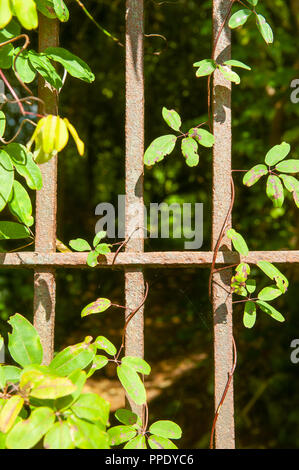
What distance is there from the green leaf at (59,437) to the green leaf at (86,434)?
1 cm

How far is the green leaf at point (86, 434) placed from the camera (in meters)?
0.84

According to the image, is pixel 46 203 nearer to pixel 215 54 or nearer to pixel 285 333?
pixel 215 54

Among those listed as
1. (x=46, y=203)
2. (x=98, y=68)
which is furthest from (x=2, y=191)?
(x=98, y=68)

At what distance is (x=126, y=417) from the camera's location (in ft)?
3.44

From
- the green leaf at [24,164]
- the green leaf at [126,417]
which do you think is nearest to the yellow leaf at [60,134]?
the green leaf at [24,164]

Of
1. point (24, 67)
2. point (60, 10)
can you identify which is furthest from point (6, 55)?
point (60, 10)

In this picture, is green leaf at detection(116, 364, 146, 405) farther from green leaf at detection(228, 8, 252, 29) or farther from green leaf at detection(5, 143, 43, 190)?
green leaf at detection(228, 8, 252, 29)

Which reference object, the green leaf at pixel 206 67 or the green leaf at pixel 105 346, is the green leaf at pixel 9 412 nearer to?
the green leaf at pixel 105 346

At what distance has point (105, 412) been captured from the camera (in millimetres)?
887

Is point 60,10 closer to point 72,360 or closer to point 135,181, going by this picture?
point 135,181

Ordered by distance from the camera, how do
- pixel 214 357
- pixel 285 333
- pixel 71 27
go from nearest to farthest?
pixel 214 357, pixel 285 333, pixel 71 27

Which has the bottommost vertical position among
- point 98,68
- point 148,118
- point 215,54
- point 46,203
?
point 46,203

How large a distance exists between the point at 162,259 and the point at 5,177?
0.39 meters

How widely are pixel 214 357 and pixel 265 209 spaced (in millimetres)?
2063
